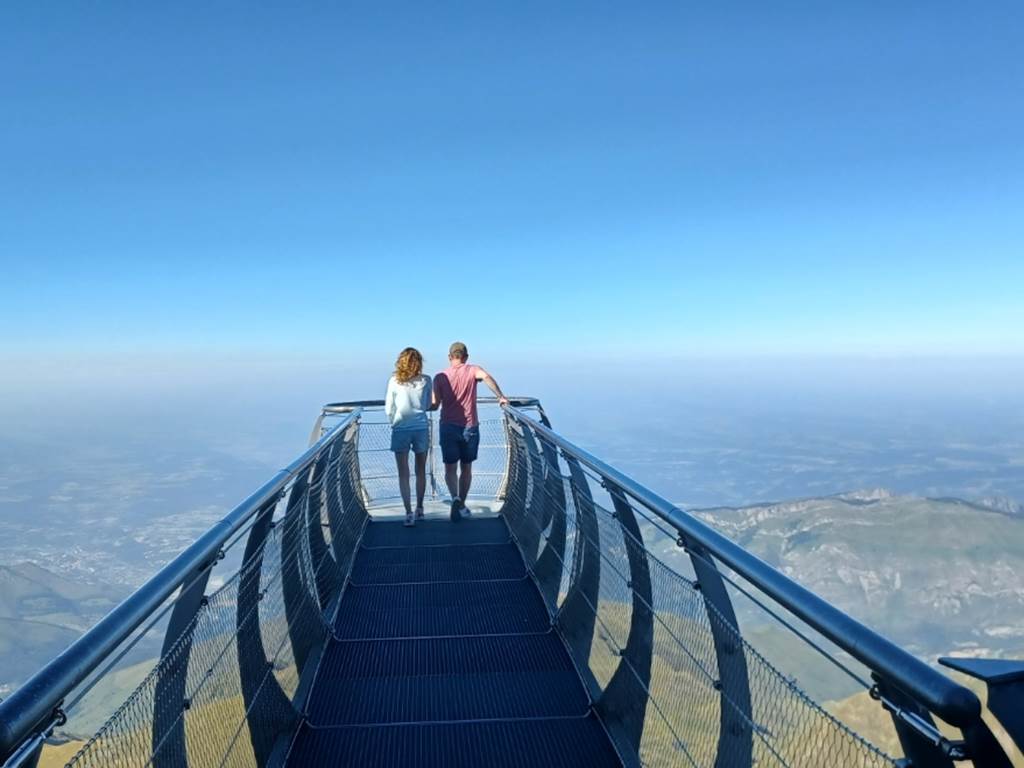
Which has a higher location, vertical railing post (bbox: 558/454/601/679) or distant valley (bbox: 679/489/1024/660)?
vertical railing post (bbox: 558/454/601/679)

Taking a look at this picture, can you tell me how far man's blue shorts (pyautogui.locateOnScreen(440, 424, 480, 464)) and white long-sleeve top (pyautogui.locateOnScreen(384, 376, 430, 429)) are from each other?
1.34ft

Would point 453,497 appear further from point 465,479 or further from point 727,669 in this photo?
point 727,669

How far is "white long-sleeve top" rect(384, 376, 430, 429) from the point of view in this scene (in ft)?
20.2

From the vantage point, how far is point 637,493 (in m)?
2.71

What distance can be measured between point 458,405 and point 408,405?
570 millimetres

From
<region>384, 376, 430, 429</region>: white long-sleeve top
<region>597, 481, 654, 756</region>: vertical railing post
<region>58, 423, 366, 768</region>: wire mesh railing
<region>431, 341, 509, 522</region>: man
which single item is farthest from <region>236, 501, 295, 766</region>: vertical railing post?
<region>431, 341, 509, 522</region>: man

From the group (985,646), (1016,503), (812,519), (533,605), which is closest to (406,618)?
(533,605)

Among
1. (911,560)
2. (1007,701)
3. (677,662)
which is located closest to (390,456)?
(677,662)

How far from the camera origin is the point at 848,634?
133 cm

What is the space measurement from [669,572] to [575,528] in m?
1.60

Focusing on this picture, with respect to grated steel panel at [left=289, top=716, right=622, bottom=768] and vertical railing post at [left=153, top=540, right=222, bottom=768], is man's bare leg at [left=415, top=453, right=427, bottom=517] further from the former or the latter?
vertical railing post at [left=153, top=540, right=222, bottom=768]

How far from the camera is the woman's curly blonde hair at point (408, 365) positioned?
614 cm

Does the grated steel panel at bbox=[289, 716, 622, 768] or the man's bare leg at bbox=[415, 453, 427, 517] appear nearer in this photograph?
the grated steel panel at bbox=[289, 716, 622, 768]

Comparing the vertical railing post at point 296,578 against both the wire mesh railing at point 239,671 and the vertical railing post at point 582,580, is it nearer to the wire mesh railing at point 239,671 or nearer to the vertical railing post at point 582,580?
the wire mesh railing at point 239,671
